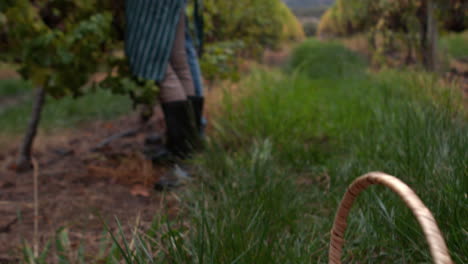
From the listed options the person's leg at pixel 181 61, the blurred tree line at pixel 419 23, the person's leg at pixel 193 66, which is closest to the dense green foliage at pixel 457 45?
the blurred tree line at pixel 419 23

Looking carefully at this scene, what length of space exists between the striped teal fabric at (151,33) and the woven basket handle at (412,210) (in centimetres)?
178

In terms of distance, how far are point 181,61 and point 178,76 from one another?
4.5 inches

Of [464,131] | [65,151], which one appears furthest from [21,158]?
[464,131]

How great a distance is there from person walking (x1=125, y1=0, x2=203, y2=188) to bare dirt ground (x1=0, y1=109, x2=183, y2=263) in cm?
29

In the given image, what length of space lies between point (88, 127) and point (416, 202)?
4.25 metres

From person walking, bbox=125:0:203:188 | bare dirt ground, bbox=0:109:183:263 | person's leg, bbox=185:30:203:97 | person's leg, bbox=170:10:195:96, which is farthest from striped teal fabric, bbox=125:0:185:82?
bare dirt ground, bbox=0:109:183:263

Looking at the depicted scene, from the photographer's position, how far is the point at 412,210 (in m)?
0.55

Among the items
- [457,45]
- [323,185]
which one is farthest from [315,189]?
[457,45]

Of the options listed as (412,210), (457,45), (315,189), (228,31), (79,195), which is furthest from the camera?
(457,45)

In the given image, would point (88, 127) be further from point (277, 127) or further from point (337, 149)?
point (337, 149)

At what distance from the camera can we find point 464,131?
4.58ft

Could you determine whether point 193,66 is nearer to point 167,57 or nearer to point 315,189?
point 167,57

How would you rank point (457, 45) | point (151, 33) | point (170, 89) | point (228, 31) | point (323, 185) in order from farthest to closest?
point (457, 45) → point (228, 31) → point (170, 89) → point (151, 33) → point (323, 185)

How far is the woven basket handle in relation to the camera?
1.55 ft
